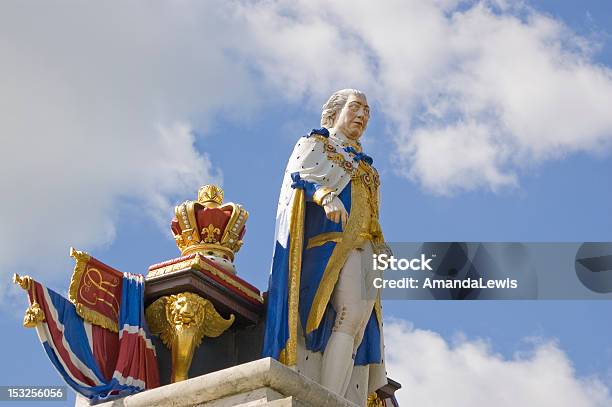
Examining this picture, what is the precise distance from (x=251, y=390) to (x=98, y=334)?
259 centimetres

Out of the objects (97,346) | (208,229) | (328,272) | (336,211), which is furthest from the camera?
(208,229)

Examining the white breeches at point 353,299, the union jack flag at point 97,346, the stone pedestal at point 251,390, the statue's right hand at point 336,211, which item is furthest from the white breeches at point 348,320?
the stone pedestal at point 251,390

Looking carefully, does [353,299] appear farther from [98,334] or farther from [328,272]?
[98,334]

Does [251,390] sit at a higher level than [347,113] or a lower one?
lower

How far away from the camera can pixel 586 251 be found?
11750 millimetres

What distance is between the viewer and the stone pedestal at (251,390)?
898 cm

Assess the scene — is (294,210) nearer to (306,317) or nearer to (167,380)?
(306,317)

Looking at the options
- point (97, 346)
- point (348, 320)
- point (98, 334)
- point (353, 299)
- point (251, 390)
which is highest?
point (353, 299)

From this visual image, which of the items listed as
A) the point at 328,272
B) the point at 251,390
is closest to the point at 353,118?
the point at 328,272

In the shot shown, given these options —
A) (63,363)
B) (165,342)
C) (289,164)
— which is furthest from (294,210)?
(63,363)

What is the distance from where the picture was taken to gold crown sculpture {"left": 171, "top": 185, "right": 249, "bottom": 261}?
488 inches

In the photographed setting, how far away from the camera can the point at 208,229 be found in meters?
12.4

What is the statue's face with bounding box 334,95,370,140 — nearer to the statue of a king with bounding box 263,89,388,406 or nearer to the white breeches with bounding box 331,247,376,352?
the statue of a king with bounding box 263,89,388,406

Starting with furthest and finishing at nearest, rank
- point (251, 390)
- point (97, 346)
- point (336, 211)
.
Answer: point (336, 211) → point (97, 346) → point (251, 390)
